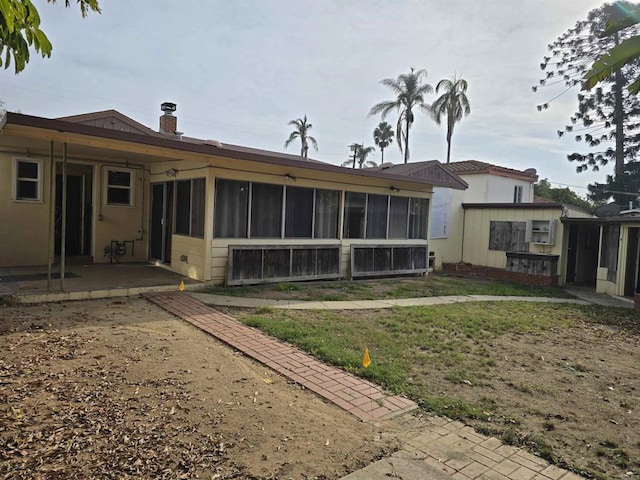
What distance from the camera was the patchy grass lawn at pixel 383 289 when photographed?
8570mm

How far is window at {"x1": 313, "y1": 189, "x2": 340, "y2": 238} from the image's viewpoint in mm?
10609

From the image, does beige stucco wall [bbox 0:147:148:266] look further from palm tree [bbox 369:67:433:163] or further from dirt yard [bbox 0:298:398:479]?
palm tree [bbox 369:67:433:163]

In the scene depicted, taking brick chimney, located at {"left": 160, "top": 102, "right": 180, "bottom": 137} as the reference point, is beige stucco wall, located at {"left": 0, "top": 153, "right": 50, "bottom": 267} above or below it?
below

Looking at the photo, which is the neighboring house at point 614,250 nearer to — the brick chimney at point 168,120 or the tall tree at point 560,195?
the brick chimney at point 168,120

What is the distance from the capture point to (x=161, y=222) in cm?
1056

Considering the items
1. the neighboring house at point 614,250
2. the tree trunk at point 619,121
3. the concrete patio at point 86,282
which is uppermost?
the tree trunk at point 619,121

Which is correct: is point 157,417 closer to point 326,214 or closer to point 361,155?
point 326,214

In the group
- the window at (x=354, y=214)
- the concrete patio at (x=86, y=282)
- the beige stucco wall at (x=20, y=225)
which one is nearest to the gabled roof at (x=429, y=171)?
the window at (x=354, y=214)

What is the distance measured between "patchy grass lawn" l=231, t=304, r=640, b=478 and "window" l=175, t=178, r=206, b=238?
2881 millimetres

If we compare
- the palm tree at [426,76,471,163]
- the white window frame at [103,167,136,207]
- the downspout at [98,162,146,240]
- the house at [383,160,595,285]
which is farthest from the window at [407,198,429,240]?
A: the palm tree at [426,76,471,163]

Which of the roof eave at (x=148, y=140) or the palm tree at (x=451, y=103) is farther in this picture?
the palm tree at (x=451, y=103)

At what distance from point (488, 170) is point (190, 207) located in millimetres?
15665

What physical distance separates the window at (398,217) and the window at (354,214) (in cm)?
110

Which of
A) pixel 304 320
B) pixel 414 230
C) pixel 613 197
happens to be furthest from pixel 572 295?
pixel 613 197
